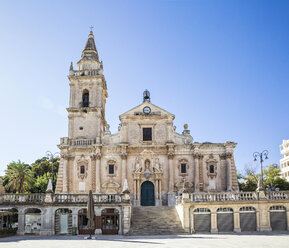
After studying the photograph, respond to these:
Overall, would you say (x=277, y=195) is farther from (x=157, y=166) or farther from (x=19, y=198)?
(x=19, y=198)

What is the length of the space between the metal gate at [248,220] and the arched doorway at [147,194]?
40.1ft

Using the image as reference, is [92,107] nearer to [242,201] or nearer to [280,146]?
[242,201]

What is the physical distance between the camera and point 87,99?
4319 centimetres

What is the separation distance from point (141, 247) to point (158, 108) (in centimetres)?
2399

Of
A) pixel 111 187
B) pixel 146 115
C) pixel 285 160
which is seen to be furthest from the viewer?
pixel 285 160

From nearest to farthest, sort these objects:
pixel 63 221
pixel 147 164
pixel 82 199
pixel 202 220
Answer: pixel 202 220, pixel 63 221, pixel 82 199, pixel 147 164

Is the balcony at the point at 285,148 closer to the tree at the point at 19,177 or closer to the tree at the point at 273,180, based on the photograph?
the tree at the point at 273,180

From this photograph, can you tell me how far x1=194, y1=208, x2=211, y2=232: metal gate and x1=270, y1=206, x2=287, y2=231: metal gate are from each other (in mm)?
5368

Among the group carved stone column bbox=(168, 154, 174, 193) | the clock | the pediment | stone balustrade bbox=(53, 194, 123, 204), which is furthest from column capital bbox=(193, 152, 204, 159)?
stone balustrade bbox=(53, 194, 123, 204)

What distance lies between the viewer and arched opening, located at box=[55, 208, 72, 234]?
94.2 feet

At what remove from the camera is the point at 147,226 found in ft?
95.3

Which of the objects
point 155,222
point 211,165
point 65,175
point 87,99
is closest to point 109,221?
point 155,222

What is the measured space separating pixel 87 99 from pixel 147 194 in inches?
560

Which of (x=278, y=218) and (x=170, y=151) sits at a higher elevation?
(x=170, y=151)
